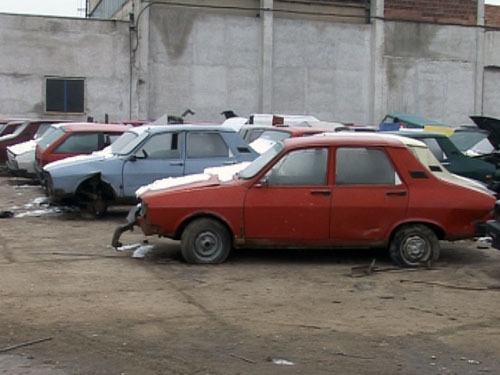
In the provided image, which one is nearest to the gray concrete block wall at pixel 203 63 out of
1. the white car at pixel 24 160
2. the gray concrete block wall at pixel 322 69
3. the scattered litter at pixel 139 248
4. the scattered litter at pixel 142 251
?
the gray concrete block wall at pixel 322 69

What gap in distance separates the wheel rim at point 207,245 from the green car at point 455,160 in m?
4.92

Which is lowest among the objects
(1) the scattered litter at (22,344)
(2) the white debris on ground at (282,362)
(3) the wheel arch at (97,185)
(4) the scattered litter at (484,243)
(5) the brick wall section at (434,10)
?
(2) the white debris on ground at (282,362)

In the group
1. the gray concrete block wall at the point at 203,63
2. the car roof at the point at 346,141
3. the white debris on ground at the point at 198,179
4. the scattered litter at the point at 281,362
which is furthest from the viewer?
the gray concrete block wall at the point at 203,63

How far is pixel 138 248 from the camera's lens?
9414mm

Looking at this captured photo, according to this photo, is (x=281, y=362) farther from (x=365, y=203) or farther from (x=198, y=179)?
(x=198, y=179)

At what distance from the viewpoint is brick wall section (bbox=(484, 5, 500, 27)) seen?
38281mm

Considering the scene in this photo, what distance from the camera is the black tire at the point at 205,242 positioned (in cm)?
841

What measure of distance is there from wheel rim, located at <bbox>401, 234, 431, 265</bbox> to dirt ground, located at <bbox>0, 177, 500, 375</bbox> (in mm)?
188

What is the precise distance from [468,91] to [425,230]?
29.8 metres

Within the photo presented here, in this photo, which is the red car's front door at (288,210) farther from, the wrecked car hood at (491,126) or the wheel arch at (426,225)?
the wrecked car hood at (491,126)

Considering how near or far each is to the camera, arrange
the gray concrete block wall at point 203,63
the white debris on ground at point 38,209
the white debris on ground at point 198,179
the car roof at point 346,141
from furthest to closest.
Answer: the gray concrete block wall at point 203,63 < the white debris on ground at point 38,209 < the white debris on ground at point 198,179 < the car roof at point 346,141

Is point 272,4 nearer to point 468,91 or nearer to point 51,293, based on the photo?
point 468,91

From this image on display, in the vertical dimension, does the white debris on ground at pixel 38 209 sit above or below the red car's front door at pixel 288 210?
below

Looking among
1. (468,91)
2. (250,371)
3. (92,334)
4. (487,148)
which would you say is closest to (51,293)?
(92,334)
